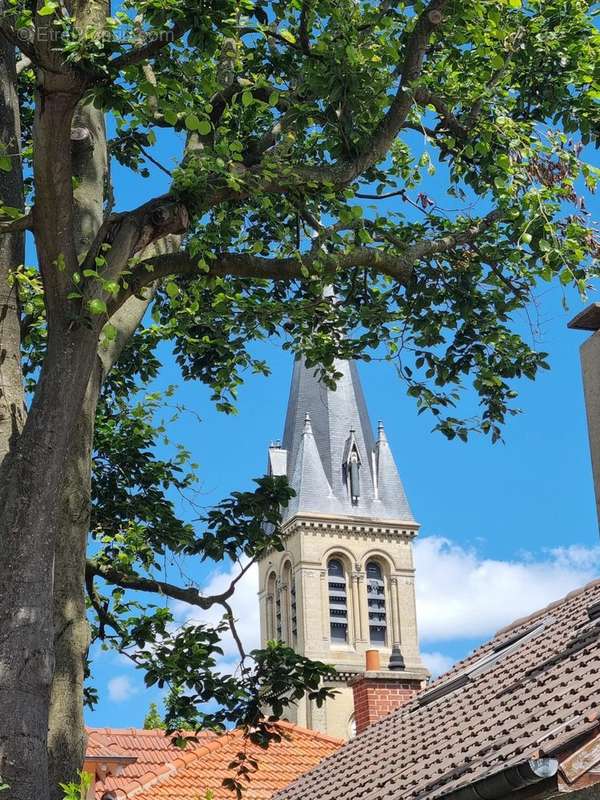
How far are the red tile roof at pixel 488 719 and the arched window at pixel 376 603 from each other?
67.7 metres

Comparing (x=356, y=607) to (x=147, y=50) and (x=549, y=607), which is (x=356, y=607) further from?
(x=147, y=50)

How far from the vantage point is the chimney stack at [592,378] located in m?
7.74

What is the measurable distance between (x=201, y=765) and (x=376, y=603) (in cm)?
6786

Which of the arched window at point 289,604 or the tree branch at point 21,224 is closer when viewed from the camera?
the tree branch at point 21,224

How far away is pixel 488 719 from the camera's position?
40.3 feet

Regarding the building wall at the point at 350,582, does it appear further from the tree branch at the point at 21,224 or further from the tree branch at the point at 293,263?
the tree branch at the point at 21,224

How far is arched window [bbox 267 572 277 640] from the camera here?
89375 mm

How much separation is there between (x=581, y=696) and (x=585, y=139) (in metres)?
4.87

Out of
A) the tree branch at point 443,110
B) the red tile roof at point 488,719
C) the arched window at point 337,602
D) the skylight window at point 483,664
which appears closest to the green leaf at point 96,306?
the tree branch at point 443,110

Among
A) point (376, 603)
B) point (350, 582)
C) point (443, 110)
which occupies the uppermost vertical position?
point (350, 582)

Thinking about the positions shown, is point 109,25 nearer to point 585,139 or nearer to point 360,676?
point 585,139

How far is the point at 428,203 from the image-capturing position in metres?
11.3

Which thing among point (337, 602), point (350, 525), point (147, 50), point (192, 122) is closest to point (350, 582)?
point (337, 602)

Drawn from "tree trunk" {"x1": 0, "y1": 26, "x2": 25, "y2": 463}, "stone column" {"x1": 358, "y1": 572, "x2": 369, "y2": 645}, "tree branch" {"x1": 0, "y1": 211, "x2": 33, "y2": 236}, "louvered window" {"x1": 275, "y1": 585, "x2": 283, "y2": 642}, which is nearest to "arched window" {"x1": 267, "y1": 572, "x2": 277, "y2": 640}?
"louvered window" {"x1": 275, "y1": 585, "x2": 283, "y2": 642}
